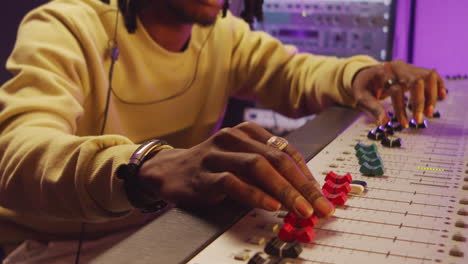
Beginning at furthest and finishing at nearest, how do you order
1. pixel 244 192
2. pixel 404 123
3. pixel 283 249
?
pixel 404 123
pixel 244 192
pixel 283 249

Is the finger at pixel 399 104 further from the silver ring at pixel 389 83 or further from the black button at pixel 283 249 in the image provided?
the black button at pixel 283 249

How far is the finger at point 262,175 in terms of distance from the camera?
570 mm

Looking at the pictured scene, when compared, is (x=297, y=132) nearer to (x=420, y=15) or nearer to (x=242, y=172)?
(x=242, y=172)

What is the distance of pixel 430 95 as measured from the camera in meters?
1.11

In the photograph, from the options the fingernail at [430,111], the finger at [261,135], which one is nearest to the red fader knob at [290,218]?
the finger at [261,135]

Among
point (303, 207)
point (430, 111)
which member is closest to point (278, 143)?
point (303, 207)

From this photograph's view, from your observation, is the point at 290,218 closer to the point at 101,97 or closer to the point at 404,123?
the point at 404,123

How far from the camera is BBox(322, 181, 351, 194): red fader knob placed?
637 millimetres

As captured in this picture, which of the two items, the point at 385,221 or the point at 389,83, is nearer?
the point at 385,221

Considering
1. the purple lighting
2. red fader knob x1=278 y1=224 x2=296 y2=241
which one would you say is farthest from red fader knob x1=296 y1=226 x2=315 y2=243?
the purple lighting

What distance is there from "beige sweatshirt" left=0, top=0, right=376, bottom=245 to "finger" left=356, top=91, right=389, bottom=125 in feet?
0.25

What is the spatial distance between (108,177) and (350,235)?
339mm

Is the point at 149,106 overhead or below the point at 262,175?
below

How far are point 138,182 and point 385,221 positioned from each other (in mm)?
317
